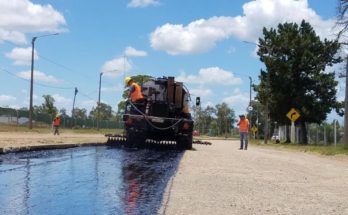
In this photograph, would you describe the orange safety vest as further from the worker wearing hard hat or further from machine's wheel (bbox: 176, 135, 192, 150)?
machine's wheel (bbox: 176, 135, 192, 150)

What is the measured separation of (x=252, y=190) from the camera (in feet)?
35.6

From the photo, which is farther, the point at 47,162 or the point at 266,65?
the point at 266,65

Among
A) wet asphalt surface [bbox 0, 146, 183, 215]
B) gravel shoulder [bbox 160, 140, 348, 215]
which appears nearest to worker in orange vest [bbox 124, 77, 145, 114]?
wet asphalt surface [bbox 0, 146, 183, 215]

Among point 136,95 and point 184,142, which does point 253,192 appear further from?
point 184,142

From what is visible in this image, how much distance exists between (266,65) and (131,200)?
148 ft

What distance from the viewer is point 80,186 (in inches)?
405

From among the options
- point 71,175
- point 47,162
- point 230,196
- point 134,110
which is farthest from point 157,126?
point 230,196

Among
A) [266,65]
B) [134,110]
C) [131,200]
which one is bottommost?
[131,200]

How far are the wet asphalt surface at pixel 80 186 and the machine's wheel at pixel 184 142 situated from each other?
1001 centimetres

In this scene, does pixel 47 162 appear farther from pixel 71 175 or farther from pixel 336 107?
pixel 336 107

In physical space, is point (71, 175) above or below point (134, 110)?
below

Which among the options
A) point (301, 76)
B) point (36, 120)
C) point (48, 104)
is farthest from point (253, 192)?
point (48, 104)

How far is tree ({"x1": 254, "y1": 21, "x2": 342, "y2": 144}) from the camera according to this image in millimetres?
51375

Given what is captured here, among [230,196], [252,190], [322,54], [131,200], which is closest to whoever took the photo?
[131,200]
